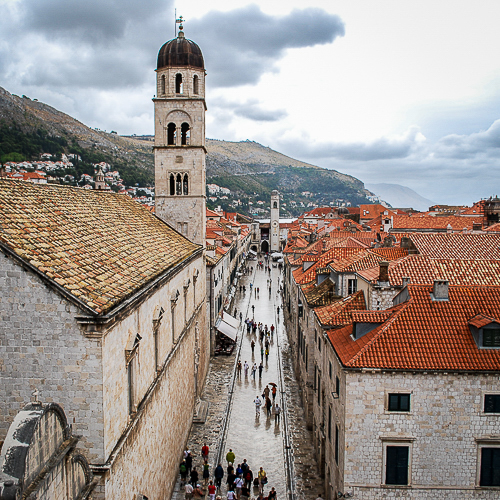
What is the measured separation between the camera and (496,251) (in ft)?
94.0

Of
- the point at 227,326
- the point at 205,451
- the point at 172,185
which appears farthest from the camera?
the point at 227,326

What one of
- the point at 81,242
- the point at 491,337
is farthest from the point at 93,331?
the point at 491,337

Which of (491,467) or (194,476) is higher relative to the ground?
(491,467)

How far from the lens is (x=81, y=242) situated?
545 inches

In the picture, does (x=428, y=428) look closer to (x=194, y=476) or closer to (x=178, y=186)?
(x=194, y=476)

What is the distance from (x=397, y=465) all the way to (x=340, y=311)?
804 centimetres

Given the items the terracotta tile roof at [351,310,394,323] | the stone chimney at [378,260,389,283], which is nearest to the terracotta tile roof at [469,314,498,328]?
the terracotta tile roof at [351,310,394,323]

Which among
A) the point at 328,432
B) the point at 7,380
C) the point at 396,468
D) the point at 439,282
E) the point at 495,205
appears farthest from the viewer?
the point at 495,205

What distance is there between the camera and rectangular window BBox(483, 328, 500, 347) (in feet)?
51.1

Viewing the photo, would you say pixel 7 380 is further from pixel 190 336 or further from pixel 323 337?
pixel 190 336

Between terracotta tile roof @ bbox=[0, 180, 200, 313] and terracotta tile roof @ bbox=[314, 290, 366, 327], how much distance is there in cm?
721

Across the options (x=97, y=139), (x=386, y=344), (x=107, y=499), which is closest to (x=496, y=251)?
(x=386, y=344)

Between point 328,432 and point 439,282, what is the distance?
23.7ft

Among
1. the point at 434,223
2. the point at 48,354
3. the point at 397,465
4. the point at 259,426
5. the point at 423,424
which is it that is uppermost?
the point at 434,223
